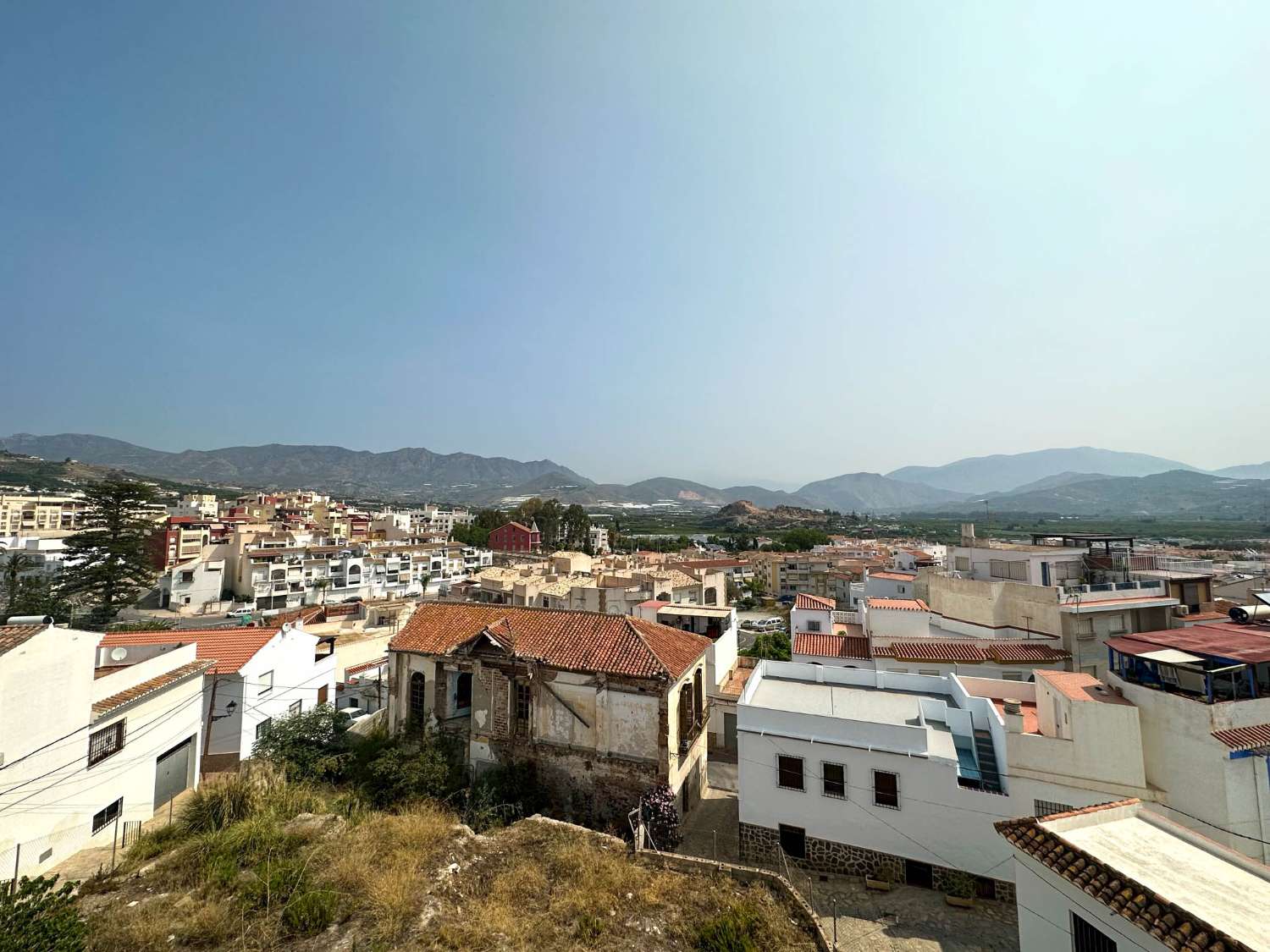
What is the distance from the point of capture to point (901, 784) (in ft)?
45.8

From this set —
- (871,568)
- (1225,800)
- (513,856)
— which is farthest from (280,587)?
(1225,800)

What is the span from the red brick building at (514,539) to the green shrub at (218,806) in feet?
284

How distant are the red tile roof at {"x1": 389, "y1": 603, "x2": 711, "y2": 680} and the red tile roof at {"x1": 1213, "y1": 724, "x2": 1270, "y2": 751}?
12542 millimetres

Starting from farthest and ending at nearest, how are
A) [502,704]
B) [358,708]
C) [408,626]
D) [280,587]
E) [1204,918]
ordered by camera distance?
[280,587] < [358,708] < [408,626] < [502,704] < [1204,918]

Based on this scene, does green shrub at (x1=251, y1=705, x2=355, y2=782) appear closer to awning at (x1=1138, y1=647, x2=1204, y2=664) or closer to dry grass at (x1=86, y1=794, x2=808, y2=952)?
dry grass at (x1=86, y1=794, x2=808, y2=952)

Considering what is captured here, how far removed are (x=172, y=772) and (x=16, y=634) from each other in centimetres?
804

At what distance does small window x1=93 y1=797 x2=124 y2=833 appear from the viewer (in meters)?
14.2

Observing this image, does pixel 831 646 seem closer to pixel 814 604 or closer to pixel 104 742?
pixel 814 604

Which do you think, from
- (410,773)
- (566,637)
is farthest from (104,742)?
(566,637)

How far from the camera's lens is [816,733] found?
14.9 m

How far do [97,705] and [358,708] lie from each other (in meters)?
15.5

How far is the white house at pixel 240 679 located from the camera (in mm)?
19391

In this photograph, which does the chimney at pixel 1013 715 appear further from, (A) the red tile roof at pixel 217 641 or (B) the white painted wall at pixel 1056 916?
(A) the red tile roof at pixel 217 641

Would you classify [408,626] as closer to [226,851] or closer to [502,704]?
[502,704]
